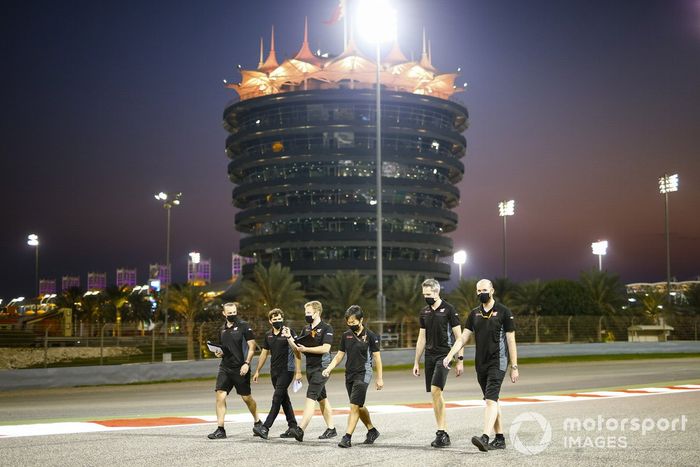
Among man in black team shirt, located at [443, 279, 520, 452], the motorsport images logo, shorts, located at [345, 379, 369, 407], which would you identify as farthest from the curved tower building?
man in black team shirt, located at [443, 279, 520, 452]

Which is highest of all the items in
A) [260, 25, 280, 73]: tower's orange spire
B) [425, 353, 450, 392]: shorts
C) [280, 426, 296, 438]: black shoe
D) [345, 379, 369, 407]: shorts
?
[260, 25, 280, 73]: tower's orange spire

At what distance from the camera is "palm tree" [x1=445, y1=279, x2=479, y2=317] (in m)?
56.8

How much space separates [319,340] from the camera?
10.3 meters

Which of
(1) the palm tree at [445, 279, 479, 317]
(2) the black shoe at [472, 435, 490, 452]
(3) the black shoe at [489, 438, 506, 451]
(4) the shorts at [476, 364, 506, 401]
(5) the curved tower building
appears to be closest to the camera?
(2) the black shoe at [472, 435, 490, 452]

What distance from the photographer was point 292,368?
35.3 feet

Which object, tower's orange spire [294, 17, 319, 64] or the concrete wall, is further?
tower's orange spire [294, 17, 319, 64]

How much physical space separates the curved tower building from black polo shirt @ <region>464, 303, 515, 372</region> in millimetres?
85498

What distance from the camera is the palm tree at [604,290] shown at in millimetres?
64938

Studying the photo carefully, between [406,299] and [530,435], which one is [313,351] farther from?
[406,299]

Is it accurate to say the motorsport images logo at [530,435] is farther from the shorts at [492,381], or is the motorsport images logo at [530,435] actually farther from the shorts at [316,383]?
the shorts at [316,383]

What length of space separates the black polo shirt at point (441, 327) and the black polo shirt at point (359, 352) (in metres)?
0.69

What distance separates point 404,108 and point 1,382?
8084 cm

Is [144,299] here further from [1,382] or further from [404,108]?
[1,382]

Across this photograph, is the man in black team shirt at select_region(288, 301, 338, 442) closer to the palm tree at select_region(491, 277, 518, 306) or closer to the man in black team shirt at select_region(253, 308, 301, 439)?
the man in black team shirt at select_region(253, 308, 301, 439)
